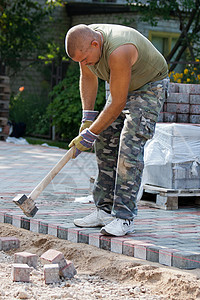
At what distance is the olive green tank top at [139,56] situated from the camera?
13.2 ft

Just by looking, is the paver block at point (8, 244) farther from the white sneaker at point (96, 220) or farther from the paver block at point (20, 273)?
the paver block at point (20, 273)

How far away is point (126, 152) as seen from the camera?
14.0ft

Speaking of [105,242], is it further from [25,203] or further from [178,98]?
[178,98]

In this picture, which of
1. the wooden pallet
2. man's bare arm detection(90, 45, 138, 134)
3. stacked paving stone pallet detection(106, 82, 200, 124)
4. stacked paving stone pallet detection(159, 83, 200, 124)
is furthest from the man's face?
stacked paving stone pallet detection(159, 83, 200, 124)

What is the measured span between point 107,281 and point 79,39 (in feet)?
5.76

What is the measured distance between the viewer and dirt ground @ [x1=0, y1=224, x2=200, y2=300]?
11.0 ft

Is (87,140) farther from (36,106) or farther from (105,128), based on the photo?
(36,106)

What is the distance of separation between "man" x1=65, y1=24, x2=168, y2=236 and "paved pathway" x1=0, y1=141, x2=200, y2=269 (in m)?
0.17

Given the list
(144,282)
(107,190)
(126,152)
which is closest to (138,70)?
(126,152)

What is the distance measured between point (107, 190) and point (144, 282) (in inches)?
47.4

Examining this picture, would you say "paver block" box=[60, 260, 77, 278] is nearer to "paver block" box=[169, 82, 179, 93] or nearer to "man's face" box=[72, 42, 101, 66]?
"man's face" box=[72, 42, 101, 66]

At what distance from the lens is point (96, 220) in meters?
4.61

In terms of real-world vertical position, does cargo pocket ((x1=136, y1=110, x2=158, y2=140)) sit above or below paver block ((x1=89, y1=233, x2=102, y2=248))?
above

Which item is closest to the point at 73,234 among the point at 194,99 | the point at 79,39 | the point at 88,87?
the point at 88,87
